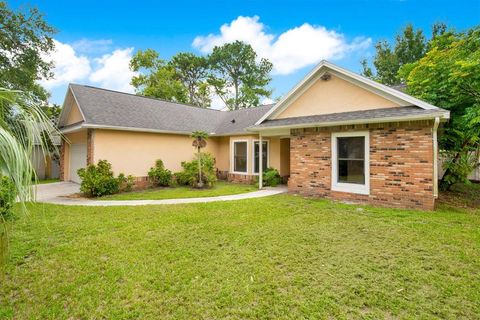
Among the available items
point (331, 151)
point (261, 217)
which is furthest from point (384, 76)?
point (261, 217)

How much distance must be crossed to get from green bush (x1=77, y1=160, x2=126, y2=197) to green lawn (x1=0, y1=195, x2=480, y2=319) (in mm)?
3780

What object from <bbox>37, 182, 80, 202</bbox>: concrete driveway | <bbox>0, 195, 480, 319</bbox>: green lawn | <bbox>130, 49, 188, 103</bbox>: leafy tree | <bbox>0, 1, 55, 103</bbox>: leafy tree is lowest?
<bbox>0, 195, 480, 319</bbox>: green lawn

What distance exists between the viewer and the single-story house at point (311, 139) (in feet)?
25.9

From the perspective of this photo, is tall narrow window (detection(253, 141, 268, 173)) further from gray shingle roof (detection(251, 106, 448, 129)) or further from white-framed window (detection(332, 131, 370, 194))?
white-framed window (detection(332, 131, 370, 194))

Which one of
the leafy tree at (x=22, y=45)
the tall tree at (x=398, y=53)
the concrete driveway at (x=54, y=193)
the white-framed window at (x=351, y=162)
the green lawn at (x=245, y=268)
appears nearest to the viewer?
the green lawn at (x=245, y=268)

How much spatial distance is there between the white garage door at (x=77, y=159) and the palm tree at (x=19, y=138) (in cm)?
1255

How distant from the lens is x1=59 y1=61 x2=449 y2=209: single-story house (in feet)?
25.9

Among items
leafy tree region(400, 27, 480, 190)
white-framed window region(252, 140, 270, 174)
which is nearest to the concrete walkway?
white-framed window region(252, 140, 270, 174)

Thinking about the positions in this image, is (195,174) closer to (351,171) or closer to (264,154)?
(264,154)

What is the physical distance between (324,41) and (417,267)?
679 inches

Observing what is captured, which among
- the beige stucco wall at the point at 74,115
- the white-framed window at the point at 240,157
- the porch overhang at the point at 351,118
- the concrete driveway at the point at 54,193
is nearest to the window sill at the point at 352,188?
the porch overhang at the point at 351,118

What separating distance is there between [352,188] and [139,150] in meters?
10.2

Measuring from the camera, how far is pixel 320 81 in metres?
10.5

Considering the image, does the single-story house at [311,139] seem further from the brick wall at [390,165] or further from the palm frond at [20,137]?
the palm frond at [20,137]
